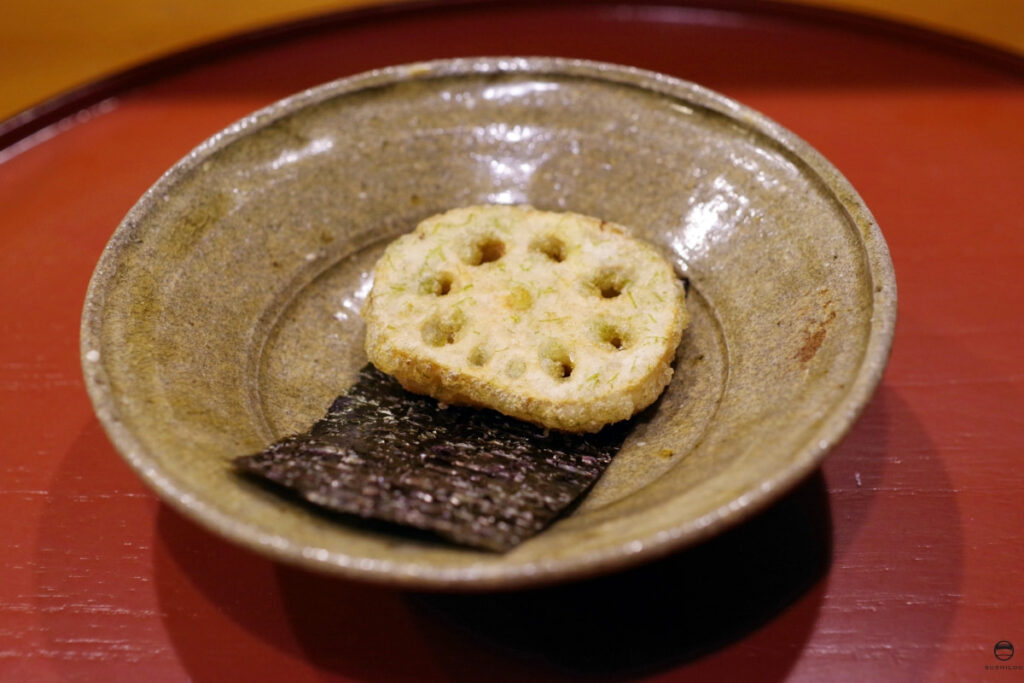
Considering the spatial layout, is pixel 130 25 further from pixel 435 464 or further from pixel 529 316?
pixel 435 464

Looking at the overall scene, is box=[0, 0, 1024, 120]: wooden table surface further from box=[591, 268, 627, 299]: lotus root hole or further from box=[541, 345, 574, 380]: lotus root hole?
box=[541, 345, 574, 380]: lotus root hole

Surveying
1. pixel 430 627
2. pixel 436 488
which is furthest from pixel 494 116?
pixel 430 627

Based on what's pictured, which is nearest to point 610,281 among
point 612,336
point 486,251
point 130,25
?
point 612,336

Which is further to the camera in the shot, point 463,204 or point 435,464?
point 463,204

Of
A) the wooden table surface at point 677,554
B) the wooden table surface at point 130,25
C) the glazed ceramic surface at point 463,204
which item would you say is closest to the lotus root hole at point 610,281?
the glazed ceramic surface at point 463,204

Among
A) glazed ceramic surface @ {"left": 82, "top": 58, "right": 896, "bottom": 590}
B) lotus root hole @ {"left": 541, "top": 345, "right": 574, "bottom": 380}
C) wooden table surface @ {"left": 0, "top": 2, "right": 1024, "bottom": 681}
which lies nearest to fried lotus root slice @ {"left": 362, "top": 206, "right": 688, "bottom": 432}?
lotus root hole @ {"left": 541, "top": 345, "right": 574, "bottom": 380}

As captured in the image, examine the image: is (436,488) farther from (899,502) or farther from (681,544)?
(899,502)
